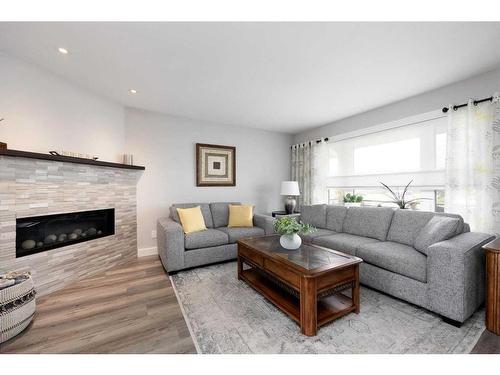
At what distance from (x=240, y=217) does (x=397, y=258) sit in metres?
2.28

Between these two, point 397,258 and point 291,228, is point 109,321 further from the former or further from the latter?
point 397,258

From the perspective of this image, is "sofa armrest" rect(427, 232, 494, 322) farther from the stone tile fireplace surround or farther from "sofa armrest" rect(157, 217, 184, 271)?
the stone tile fireplace surround

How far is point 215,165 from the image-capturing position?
13.6ft

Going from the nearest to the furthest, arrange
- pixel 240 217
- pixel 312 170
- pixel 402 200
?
pixel 402 200 → pixel 240 217 → pixel 312 170

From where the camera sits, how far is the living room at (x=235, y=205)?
1.62 metres

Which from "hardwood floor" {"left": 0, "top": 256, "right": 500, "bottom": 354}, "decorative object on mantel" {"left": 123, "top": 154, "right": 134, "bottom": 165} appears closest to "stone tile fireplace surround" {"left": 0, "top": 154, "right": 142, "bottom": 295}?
"decorative object on mantel" {"left": 123, "top": 154, "right": 134, "bottom": 165}

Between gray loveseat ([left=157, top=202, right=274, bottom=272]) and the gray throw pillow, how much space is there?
6.25 ft

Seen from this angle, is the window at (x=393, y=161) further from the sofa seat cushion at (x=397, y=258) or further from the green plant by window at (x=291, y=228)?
the green plant by window at (x=291, y=228)

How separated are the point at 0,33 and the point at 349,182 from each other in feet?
15.5

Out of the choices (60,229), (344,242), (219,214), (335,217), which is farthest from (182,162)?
(344,242)

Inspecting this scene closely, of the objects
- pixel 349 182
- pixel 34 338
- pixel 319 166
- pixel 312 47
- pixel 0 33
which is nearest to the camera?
pixel 34 338

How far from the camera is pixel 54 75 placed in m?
2.44
